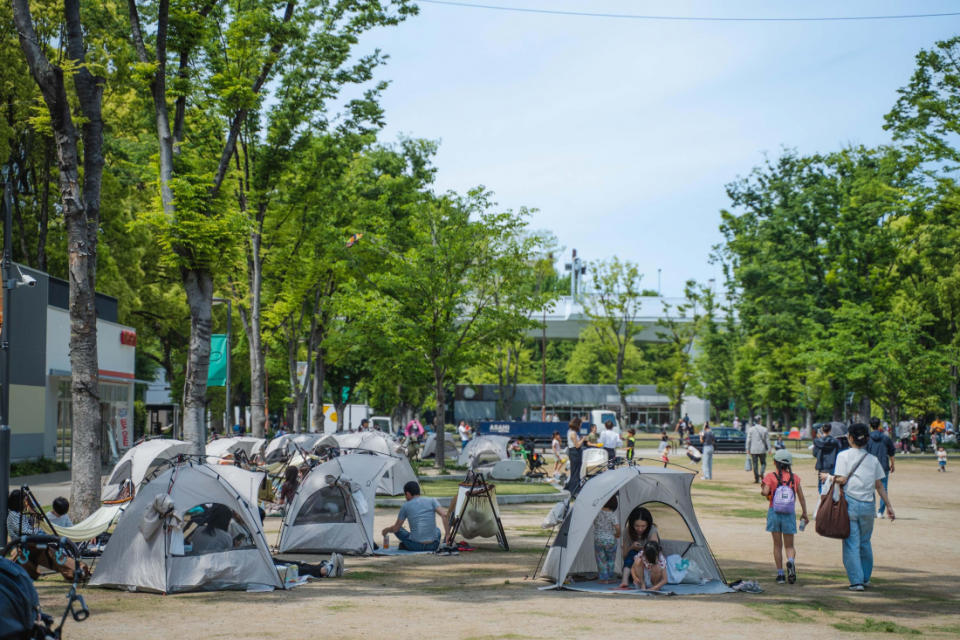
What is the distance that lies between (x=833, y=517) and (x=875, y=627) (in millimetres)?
1829

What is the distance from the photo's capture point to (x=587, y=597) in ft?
35.3

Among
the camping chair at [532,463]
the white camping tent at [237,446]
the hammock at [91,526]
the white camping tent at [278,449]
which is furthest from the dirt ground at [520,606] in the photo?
the white camping tent at [278,449]

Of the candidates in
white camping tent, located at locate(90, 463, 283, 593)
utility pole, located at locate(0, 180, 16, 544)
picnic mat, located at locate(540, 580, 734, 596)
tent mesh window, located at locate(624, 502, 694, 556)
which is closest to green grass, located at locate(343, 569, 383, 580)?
white camping tent, located at locate(90, 463, 283, 593)

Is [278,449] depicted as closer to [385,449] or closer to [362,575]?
[385,449]

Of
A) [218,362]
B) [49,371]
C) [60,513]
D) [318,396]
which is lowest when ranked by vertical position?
[60,513]

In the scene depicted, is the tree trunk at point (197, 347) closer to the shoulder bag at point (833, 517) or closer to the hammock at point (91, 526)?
the hammock at point (91, 526)

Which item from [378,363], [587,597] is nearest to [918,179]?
[378,363]

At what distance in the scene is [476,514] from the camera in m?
14.8

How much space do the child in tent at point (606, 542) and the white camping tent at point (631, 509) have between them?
0.22 feet

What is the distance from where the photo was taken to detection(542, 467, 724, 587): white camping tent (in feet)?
37.7

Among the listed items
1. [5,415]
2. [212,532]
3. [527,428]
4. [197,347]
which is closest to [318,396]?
[527,428]

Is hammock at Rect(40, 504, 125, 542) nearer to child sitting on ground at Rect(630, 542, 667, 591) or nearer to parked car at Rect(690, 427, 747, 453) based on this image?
child sitting on ground at Rect(630, 542, 667, 591)

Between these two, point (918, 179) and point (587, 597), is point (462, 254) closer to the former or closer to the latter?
point (918, 179)

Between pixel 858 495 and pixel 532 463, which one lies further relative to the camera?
pixel 532 463
